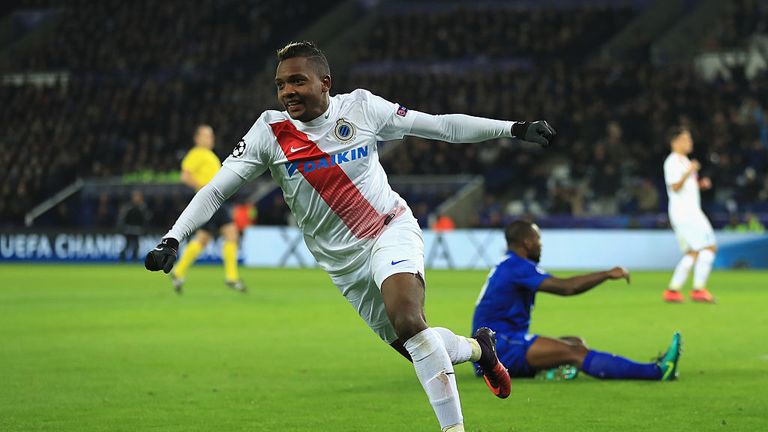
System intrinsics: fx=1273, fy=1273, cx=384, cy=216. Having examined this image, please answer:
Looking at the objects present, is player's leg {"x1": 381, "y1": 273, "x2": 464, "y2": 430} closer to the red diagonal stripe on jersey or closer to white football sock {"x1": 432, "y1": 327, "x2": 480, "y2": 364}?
white football sock {"x1": 432, "y1": 327, "x2": 480, "y2": 364}

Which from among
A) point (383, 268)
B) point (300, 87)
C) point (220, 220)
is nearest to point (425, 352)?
point (383, 268)

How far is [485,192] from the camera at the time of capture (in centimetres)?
3300

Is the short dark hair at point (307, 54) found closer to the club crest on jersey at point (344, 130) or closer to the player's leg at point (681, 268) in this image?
the club crest on jersey at point (344, 130)

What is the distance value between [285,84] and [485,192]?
27.1m

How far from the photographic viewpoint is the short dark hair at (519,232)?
27.9 feet

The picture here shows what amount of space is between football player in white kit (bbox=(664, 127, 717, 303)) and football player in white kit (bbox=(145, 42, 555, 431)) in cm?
1071

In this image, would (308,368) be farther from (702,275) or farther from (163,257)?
(702,275)

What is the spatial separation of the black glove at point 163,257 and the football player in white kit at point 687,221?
11611 mm

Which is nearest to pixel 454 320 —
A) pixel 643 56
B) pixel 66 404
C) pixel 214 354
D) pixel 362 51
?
pixel 214 354

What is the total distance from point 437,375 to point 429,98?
1205 inches

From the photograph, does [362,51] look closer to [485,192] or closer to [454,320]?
[485,192]

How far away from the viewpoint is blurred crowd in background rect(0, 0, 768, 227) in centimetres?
3109

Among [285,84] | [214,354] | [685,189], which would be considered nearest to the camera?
[285,84]

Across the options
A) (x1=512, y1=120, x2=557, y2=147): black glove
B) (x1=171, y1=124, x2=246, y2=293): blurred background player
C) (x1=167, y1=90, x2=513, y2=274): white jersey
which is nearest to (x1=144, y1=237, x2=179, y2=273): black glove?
(x1=167, y1=90, x2=513, y2=274): white jersey
